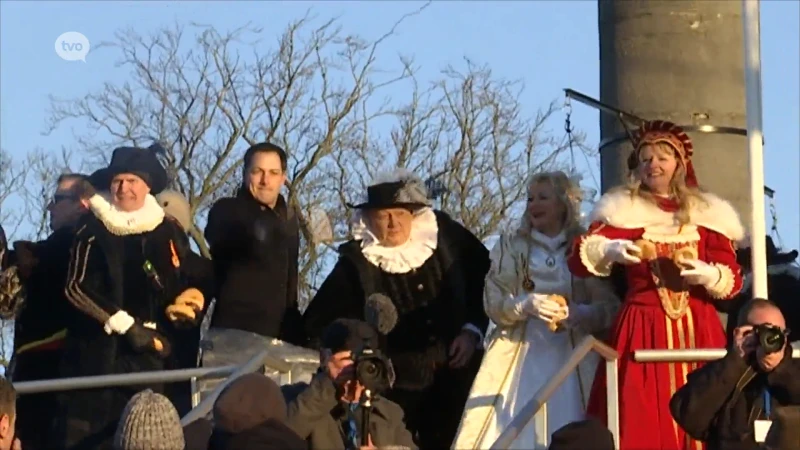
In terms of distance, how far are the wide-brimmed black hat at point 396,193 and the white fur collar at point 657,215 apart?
1019 mm

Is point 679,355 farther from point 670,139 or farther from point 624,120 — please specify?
point 624,120

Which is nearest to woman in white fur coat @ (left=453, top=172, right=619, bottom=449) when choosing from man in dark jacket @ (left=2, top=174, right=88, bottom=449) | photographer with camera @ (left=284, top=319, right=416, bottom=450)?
photographer with camera @ (left=284, top=319, right=416, bottom=450)

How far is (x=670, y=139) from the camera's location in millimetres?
8602

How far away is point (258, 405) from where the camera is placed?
21.8ft

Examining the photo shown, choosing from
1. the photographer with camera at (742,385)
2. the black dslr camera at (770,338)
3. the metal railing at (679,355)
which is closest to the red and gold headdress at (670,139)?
the metal railing at (679,355)

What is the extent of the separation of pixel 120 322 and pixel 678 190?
2456 millimetres

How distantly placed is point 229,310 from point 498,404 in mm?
1276

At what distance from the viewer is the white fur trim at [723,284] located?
27.2 feet

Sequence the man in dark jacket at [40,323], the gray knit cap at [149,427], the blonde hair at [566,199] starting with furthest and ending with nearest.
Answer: the man in dark jacket at [40,323]
the blonde hair at [566,199]
the gray knit cap at [149,427]

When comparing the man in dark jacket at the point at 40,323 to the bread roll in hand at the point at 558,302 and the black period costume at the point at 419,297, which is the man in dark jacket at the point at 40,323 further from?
the bread roll in hand at the point at 558,302

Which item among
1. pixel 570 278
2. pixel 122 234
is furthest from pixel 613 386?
pixel 122 234

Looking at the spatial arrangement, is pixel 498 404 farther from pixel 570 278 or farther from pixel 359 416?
pixel 359 416

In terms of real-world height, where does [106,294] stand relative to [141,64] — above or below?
below

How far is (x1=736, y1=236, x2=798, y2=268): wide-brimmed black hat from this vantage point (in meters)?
8.87
